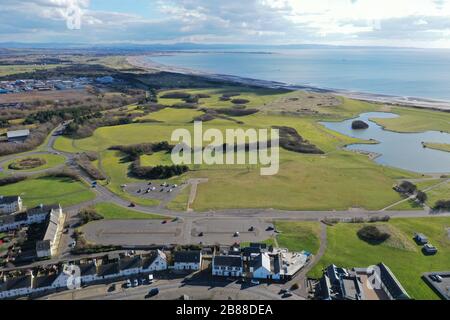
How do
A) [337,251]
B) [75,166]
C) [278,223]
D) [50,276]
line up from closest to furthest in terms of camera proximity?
1. [50,276]
2. [337,251]
3. [278,223]
4. [75,166]

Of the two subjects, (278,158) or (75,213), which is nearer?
(75,213)

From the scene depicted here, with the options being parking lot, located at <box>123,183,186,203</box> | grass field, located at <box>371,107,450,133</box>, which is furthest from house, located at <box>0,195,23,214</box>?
grass field, located at <box>371,107,450,133</box>

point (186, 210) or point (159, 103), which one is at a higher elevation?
point (159, 103)

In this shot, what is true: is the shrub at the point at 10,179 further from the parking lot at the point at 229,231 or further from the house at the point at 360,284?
the house at the point at 360,284

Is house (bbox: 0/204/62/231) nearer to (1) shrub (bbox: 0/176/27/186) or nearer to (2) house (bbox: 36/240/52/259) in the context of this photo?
(2) house (bbox: 36/240/52/259)

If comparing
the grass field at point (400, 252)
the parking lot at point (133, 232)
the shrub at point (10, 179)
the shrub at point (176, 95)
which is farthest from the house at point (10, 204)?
the shrub at point (176, 95)

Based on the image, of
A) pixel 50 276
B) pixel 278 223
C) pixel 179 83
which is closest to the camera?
pixel 50 276

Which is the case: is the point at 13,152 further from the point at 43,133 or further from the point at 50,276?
the point at 50,276

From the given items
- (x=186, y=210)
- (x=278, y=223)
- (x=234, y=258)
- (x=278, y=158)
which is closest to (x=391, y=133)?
(x=278, y=158)
